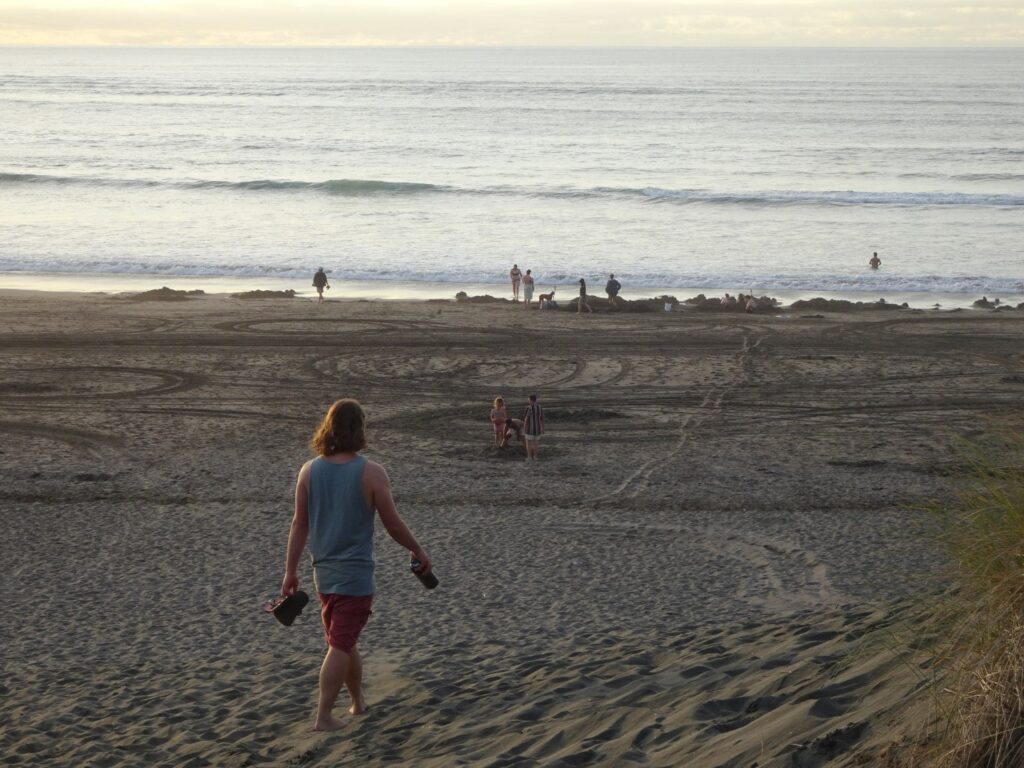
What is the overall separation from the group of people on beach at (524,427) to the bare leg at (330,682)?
848 cm

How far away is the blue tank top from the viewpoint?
5.82m

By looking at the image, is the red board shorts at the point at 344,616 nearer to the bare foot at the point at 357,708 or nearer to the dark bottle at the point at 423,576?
the dark bottle at the point at 423,576

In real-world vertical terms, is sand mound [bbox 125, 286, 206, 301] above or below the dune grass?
above

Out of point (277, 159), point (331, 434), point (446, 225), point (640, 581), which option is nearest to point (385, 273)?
point (446, 225)

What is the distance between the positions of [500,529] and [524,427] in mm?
3030

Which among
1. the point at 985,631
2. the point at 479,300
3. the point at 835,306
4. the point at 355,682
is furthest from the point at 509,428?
the point at 835,306

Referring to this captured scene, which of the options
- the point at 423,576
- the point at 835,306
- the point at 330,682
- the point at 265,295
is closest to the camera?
the point at 423,576

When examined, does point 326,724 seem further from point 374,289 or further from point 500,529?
point 374,289

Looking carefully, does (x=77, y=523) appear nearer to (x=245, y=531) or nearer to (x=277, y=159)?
(x=245, y=531)

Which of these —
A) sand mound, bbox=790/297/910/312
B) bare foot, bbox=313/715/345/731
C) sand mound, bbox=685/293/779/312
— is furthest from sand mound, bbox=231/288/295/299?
bare foot, bbox=313/715/345/731

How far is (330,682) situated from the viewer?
616 cm

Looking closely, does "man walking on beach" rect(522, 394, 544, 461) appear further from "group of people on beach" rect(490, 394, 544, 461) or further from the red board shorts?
the red board shorts

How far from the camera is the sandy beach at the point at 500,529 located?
609cm

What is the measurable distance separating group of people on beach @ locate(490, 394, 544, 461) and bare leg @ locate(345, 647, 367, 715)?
812 cm
